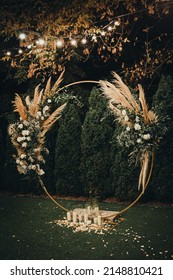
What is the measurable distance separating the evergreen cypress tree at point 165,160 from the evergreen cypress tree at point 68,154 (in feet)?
9.05

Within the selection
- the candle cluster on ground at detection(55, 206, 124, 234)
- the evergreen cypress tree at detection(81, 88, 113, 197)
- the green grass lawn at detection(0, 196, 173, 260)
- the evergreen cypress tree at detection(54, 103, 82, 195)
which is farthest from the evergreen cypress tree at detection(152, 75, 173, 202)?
the evergreen cypress tree at detection(54, 103, 82, 195)

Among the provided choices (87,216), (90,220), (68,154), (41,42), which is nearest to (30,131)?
(41,42)

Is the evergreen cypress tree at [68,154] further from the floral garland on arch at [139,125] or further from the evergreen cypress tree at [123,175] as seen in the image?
the floral garland on arch at [139,125]

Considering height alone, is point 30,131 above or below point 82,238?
above

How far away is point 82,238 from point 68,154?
5.42m

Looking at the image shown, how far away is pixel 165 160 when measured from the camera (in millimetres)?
10938

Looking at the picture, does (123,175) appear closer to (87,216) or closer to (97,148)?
(97,148)

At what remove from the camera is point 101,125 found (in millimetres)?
11836

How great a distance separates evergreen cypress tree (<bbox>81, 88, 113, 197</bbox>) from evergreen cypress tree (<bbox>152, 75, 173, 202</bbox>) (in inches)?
64.8

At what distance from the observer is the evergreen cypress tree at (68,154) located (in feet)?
40.2

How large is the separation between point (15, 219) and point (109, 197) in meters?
3.91

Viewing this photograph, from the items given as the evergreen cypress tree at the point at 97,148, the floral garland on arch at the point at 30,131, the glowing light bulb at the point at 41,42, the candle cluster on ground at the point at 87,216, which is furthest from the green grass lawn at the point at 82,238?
the glowing light bulb at the point at 41,42
